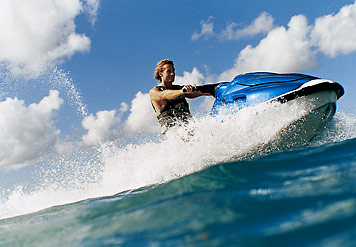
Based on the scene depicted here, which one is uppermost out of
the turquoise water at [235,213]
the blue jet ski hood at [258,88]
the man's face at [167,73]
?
the man's face at [167,73]

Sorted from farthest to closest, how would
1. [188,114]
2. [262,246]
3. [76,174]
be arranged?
[76,174]
[188,114]
[262,246]

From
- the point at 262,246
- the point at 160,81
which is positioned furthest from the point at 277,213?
the point at 160,81

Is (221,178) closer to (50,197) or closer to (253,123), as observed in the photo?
(253,123)

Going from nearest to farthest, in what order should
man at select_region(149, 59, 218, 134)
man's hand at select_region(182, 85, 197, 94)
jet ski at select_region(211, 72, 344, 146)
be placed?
jet ski at select_region(211, 72, 344, 146)
man's hand at select_region(182, 85, 197, 94)
man at select_region(149, 59, 218, 134)

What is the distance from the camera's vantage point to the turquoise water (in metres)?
1.59

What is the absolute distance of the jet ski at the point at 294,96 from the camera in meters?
3.83

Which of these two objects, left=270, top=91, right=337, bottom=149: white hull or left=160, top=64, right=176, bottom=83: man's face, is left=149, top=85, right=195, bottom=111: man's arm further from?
left=270, top=91, right=337, bottom=149: white hull

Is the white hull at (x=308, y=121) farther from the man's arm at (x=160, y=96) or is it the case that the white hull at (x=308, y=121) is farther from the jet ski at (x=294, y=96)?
the man's arm at (x=160, y=96)

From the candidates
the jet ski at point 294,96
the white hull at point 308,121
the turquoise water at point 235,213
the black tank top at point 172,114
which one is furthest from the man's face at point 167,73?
the turquoise water at point 235,213

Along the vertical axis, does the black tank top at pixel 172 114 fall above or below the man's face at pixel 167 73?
below

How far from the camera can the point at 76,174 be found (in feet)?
17.8

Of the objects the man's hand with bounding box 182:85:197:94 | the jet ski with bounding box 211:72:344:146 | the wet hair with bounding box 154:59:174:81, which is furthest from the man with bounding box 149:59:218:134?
the jet ski with bounding box 211:72:344:146

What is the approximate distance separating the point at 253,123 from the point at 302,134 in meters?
0.73

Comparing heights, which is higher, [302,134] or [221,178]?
[302,134]
